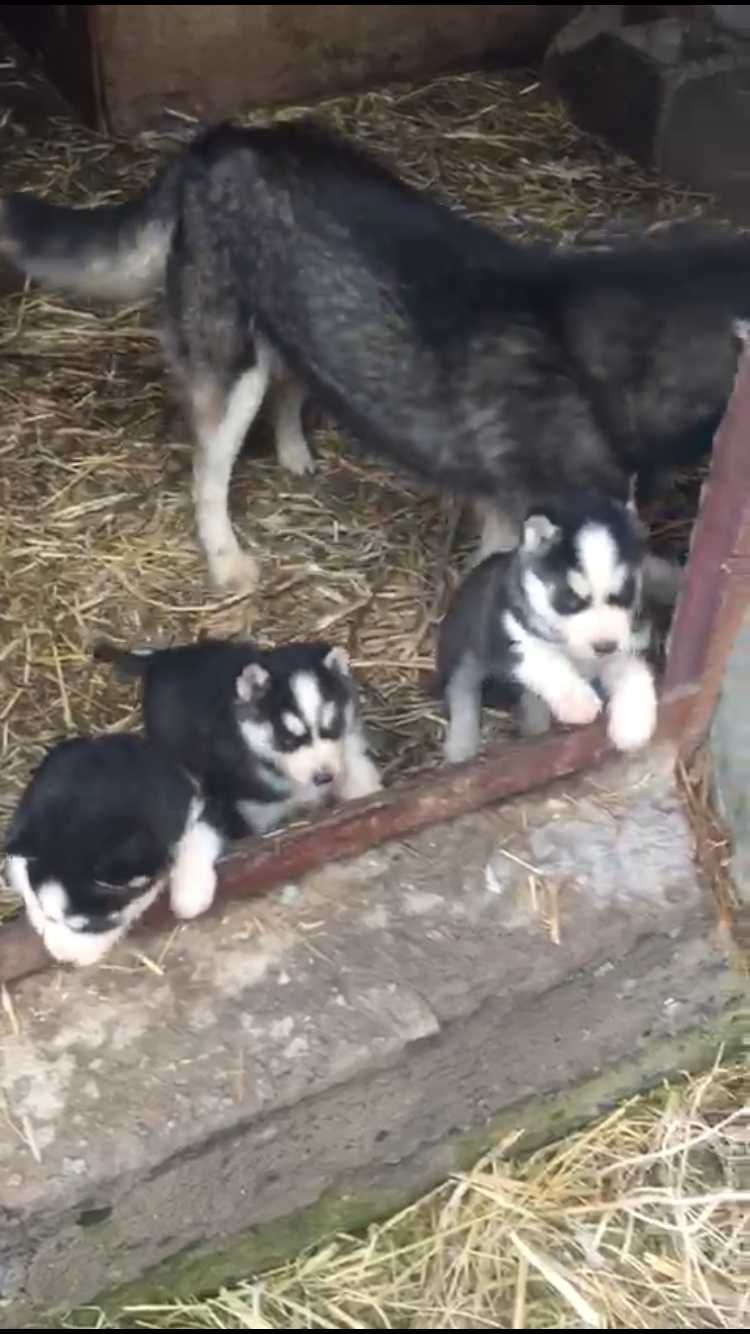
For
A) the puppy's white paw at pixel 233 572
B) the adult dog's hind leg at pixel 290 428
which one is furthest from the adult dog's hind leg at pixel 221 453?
the adult dog's hind leg at pixel 290 428

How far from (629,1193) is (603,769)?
0.90 metres

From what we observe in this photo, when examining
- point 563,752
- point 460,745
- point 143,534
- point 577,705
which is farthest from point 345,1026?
point 143,534

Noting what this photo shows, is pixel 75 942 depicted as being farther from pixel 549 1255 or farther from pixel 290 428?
pixel 290 428

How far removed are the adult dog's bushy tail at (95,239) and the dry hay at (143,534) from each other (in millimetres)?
631

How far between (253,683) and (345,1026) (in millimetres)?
764

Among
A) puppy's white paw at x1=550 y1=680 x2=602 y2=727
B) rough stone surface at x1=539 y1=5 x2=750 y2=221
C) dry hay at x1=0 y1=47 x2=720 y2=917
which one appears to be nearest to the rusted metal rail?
puppy's white paw at x1=550 y1=680 x2=602 y2=727

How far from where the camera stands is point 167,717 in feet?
13.5

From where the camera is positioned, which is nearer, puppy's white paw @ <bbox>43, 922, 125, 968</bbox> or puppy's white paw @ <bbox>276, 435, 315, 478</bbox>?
puppy's white paw @ <bbox>43, 922, 125, 968</bbox>

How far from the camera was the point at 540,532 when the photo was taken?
392cm

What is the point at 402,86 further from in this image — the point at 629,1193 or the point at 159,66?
the point at 629,1193

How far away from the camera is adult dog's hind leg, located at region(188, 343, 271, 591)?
499cm

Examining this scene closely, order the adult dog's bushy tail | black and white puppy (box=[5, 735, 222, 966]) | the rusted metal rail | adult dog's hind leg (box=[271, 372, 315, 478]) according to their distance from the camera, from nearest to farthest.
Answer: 1. black and white puppy (box=[5, 735, 222, 966])
2. the rusted metal rail
3. the adult dog's bushy tail
4. adult dog's hind leg (box=[271, 372, 315, 478])

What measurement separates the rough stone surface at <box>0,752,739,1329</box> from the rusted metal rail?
47 millimetres

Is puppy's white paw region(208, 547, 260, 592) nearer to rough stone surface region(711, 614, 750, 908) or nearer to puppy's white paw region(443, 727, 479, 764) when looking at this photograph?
puppy's white paw region(443, 727, 479, 764)
